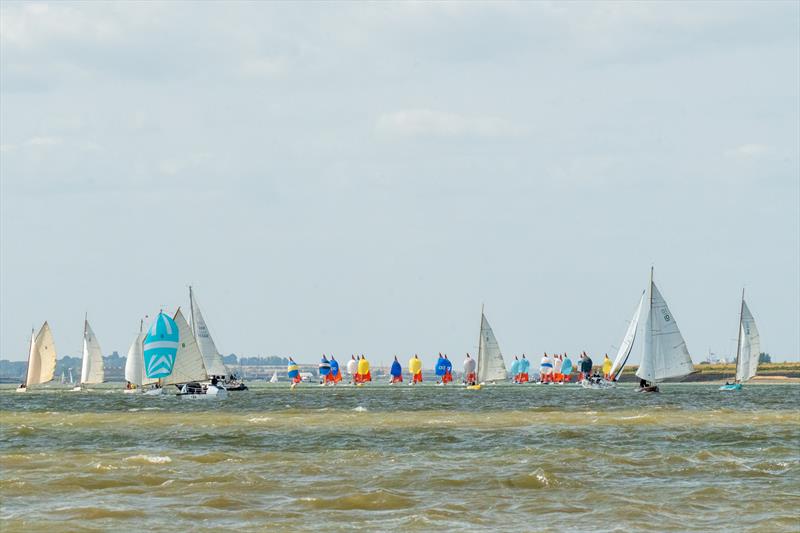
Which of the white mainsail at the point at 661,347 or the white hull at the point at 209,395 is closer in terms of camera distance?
the white hull at the point at 209,395

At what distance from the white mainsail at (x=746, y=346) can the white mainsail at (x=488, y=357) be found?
30892 mm

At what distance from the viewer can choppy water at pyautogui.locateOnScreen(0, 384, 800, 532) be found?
29047 millimetres

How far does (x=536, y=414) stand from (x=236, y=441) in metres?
28.7

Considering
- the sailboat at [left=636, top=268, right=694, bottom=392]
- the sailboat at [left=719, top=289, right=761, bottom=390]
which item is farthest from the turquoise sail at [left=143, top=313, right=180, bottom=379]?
the sailboat at [left=719, top=289, right=761, bottom=390]

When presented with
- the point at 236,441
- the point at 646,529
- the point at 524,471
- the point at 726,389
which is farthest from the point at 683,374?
the point at 646,529

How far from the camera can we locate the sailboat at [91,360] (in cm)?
16986

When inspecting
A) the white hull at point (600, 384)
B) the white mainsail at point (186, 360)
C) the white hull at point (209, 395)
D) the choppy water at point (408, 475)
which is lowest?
the choppy water at point (408, 475)

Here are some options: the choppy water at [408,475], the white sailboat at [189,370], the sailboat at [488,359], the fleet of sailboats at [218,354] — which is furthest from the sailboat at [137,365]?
the choppy water at [408,475]

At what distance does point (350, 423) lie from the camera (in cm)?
6881

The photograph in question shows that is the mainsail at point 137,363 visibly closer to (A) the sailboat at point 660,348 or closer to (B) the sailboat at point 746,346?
(A) the sailboat at point 660,348

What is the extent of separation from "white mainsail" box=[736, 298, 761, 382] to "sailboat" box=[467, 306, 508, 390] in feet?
101

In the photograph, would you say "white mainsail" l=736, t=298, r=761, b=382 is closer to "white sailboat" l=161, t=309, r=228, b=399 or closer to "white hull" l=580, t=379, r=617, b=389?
"white hull" l=580, t=379, r=617, b=389

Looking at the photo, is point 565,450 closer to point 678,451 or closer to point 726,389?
point 678,451

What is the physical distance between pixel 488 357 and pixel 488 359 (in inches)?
10.1
